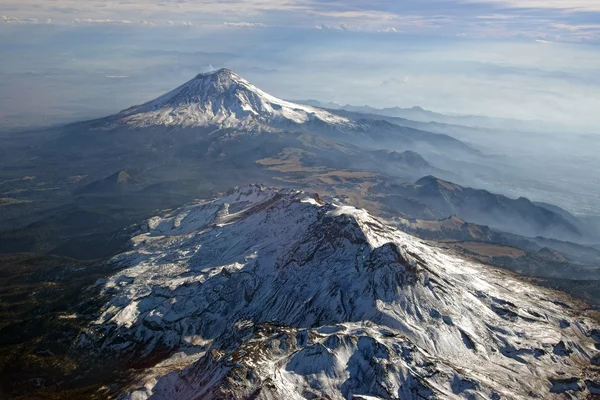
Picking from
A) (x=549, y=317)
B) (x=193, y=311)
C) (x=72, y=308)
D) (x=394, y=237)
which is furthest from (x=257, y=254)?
(x=549, y=317)

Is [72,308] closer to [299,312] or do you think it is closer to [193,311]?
[193,311]

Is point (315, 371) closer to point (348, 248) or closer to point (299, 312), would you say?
point (299, 312)

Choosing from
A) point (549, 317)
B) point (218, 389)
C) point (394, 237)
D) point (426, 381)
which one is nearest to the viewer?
point (218, 389)

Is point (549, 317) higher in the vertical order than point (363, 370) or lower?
lower

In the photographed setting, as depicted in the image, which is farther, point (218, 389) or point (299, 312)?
point (299, 312)

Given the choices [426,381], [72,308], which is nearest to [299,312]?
[426,381]

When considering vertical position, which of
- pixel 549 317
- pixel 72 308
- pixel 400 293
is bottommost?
pixel 72 308

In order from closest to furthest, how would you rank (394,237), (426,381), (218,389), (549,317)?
(218,389), (426,381), (549,317), (394,237)
